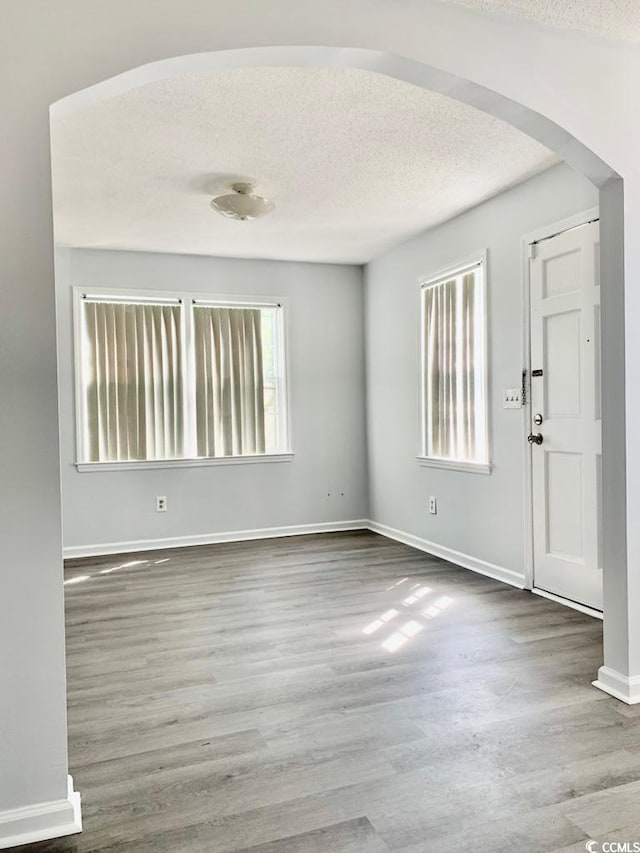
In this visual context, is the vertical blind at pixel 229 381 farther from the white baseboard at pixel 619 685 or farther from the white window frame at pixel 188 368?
the white baseboard at pixel 619 685

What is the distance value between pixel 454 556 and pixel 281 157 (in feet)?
9.70

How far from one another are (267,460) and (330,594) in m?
1.98

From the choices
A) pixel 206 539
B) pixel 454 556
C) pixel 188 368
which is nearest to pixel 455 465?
pixel 454 556

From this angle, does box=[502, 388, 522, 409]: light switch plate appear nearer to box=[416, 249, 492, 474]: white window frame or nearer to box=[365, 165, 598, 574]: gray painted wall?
box=[365, 165, 598, 574]: gray painted wall

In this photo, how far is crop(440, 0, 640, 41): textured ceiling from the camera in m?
2.05

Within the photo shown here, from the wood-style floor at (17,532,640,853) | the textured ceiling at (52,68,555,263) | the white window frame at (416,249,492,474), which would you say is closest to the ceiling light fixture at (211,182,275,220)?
the textured ceiling at (52,68,555,263)

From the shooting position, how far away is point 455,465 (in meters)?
4.54

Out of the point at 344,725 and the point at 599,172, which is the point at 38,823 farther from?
the point at 599,172

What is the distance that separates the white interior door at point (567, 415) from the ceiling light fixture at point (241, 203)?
5.45ft

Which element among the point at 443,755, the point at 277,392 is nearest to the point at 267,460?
the point at 277,392

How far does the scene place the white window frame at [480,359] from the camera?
4164mm

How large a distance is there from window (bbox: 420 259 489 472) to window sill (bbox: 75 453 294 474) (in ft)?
4.66

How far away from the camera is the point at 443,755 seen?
2.03 m

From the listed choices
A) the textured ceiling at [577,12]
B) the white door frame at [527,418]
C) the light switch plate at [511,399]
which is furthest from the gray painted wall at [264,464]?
the textured ceiling at [577,12]
